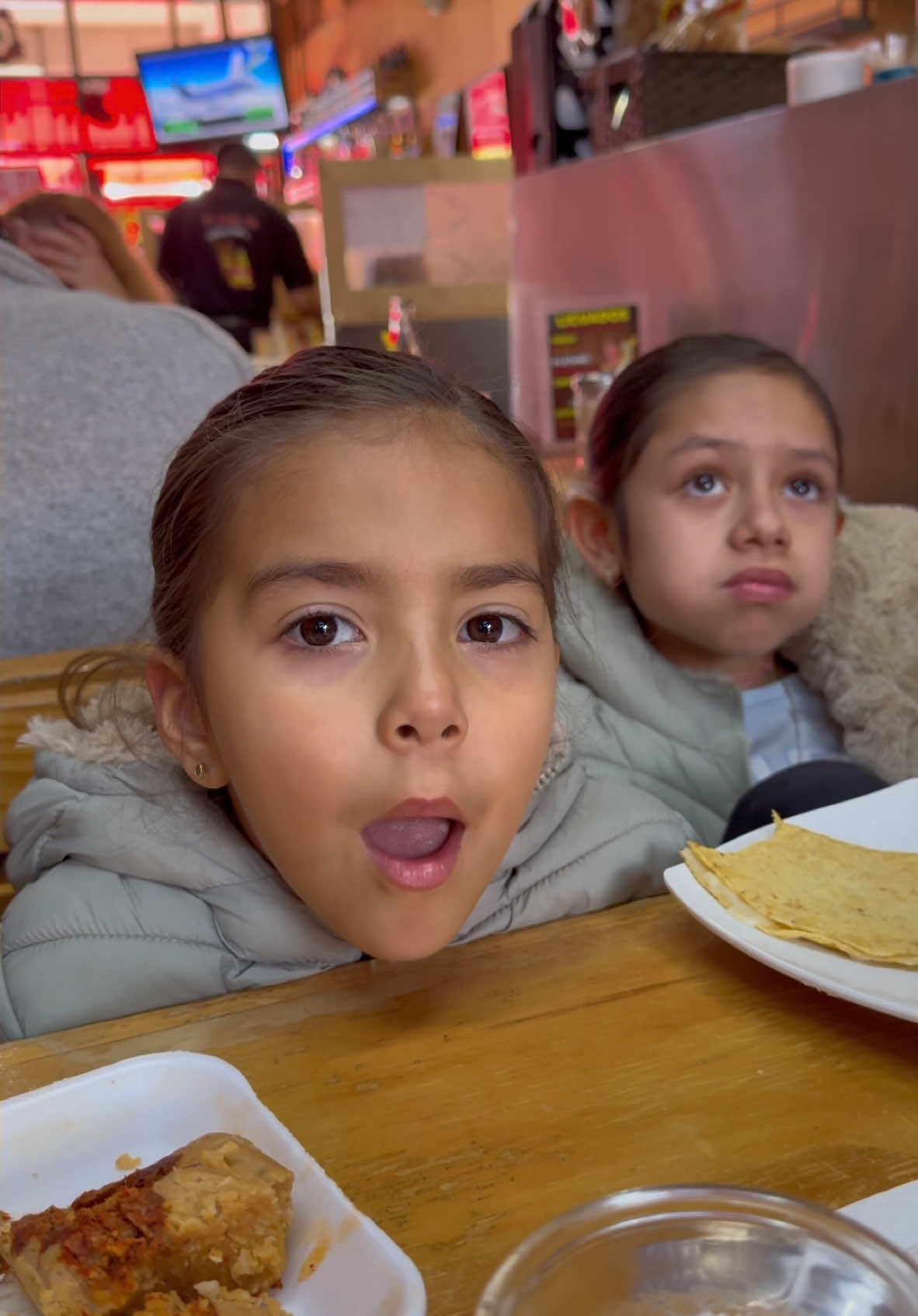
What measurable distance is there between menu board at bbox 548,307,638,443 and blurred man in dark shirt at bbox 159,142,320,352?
3306 mm

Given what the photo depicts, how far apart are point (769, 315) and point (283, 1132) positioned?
1.92 m

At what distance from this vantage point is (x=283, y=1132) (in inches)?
24.7

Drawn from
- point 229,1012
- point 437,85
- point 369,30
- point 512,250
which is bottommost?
point 229,1012

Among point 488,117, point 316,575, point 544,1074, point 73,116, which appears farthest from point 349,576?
point 73,116

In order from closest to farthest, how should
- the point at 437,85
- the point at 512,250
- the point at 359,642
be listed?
the point at 359,642, the point at 512,250, the point at 437,85

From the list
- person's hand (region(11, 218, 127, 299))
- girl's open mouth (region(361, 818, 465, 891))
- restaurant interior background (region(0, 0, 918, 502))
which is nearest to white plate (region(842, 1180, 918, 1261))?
girl's open mouth (region(361, 818, 465, 891))

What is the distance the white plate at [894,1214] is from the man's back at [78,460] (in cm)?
124

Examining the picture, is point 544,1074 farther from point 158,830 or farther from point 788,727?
point 788,727

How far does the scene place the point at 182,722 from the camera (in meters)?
0.95

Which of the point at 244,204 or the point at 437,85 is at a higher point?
the point at 437,85

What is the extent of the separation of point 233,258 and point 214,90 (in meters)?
7.71

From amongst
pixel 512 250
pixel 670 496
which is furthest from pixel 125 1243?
pixel 512 250

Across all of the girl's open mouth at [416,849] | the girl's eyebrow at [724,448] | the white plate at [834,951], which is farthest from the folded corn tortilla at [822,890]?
the girl's eyebrow at [724,448]

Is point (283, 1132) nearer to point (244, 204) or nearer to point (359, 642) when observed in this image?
point (359, 642)
